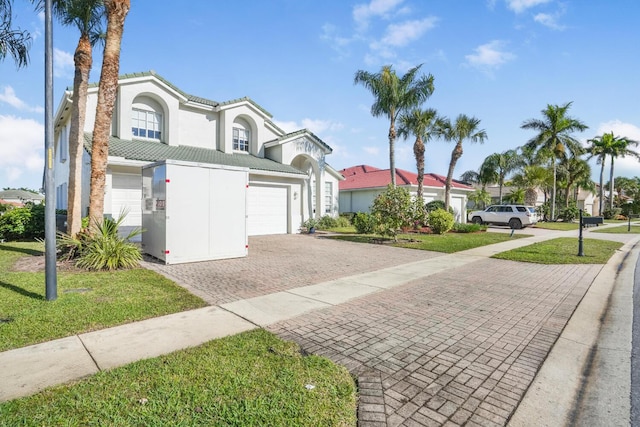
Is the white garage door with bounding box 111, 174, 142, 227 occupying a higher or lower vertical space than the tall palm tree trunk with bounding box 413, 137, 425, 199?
lower

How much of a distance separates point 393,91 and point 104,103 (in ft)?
55.1

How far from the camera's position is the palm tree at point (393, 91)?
70.6 ft

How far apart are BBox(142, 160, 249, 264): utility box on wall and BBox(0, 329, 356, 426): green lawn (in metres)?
6.05

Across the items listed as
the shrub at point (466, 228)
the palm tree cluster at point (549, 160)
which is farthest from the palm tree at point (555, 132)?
the shrub at point (466, 228)

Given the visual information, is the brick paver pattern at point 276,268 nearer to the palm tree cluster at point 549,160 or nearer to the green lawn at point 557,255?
the green lawn at point 557,255

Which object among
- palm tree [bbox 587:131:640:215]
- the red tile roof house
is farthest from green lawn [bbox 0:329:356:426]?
palm tree [bbox 587:131:640:215]

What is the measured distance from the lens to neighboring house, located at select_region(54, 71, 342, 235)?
13820mm

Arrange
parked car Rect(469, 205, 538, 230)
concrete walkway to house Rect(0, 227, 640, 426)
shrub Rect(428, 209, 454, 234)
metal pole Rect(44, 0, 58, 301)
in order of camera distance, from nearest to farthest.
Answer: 1. concrete walkway to house Rect(0, 227, 640, 426)
2. metal pole Rect(44, 0, 58, 301)
3. shrub Rect(428, 209, 454, 234)
4. parked car Rect(469, 205, 538, 230)

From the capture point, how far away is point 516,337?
14.9 feet

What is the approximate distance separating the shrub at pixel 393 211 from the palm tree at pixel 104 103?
407 inches

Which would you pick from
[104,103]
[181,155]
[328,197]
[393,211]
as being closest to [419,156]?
[328,197]

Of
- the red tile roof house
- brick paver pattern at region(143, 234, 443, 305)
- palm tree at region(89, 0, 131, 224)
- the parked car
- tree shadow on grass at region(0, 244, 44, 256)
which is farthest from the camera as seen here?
the red tile roof house

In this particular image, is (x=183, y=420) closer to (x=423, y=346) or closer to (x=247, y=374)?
(x=247, y=374)

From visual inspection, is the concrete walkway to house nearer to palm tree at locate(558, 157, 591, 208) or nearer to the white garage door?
the white garage door
